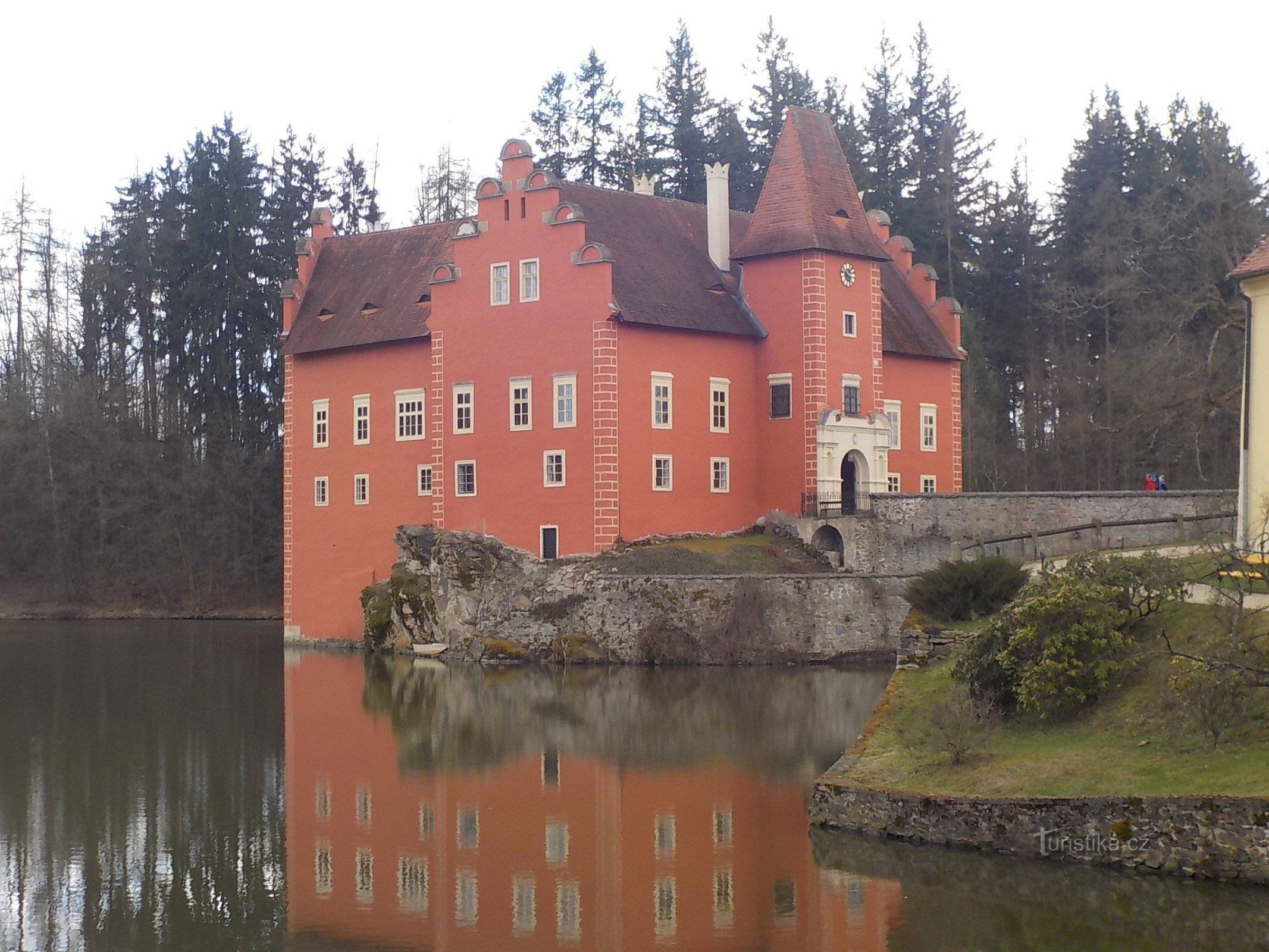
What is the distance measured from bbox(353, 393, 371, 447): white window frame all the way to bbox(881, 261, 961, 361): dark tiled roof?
598 inches

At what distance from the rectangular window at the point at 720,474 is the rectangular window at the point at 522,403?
5006mm

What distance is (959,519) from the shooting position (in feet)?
137

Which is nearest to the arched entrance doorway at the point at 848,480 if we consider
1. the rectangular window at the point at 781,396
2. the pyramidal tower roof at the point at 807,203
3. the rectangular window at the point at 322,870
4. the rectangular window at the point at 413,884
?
the rectangular window at the point at 781,396

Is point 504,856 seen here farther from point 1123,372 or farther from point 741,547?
point 1123,372

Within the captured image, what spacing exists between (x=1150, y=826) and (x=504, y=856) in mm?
6926

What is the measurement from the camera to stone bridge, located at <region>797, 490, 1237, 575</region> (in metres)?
39.8

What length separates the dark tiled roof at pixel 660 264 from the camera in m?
44.0

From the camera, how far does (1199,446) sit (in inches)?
2116

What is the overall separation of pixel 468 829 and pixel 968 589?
9101 mm

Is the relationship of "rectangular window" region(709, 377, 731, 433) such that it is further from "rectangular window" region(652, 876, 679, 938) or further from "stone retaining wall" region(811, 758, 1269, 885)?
"rectangular window" region(652, 876, 679, 938)

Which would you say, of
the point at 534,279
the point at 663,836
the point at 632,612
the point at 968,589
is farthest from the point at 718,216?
the point at 663,836

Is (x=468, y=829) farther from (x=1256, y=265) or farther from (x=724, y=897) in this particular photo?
(x=1256, y=265)

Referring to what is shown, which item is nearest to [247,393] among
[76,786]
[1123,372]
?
[1123,372]

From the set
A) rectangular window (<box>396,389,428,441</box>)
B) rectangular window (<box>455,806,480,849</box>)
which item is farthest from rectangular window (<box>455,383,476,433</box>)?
rectangular window (<box>455,806,480,849</box>)
